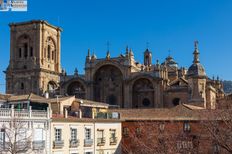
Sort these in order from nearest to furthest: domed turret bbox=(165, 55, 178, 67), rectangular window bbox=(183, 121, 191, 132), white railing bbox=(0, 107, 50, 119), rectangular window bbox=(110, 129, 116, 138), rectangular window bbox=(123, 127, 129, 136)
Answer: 1. white railing bbox=(0, 107, 50, 119)
2. rectangular window bbox=(110, 129, 116, 138)
3. rectangular window bbox=(183, 121, 191, 132)
4. rectangular window bbox=(123, 127, 129, 136)
5. domed turret bbox=(165, 55, 178, 67)

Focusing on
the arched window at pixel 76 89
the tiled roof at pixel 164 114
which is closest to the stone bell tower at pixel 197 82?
the tiled roof at pixel 164 114

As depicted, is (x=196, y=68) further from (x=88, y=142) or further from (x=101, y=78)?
(x=88, y=142)

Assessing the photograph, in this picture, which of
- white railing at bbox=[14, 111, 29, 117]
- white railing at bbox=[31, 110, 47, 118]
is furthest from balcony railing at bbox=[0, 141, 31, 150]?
white railing at bbox=[31, 110, 47, 118]

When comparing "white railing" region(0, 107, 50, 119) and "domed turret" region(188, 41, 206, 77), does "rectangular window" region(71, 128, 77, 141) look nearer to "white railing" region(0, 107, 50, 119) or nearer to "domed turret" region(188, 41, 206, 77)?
"white railing" region(0, 107, 50, 119)

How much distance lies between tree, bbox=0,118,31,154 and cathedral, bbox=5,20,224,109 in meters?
37.6

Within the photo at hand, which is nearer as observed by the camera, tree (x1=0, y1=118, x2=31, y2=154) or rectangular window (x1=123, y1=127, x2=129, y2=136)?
tree (x1=0, y1=118, x2=31, y2=154)

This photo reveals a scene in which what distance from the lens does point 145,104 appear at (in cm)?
7875

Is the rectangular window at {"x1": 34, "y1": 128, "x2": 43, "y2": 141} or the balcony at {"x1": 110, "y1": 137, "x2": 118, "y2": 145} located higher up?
the rectangular window at {"x1": 34, "y1": 128, "x2": 43, "y2": 141}

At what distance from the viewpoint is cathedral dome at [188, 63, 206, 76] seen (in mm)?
73062

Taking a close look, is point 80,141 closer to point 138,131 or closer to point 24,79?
point 138,131

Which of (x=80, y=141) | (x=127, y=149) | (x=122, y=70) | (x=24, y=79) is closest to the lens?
(x=80, y=141)

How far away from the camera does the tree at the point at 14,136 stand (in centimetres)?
3483

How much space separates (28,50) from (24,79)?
21.9 ft

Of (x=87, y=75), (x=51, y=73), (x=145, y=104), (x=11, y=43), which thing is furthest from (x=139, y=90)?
(x=11, y=43)
